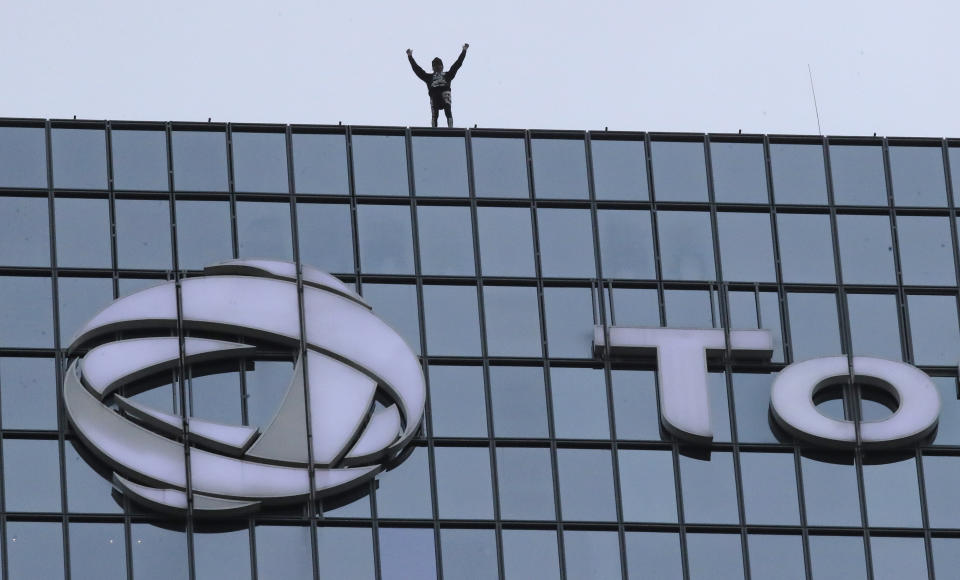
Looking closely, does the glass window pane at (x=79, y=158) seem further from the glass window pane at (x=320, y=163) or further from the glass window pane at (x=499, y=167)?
the glass window pane at (x=499, y=167)

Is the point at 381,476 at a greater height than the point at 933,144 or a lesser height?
lesser

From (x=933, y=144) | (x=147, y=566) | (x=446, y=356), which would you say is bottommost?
(x=147, y=566)

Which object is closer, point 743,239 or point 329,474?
point 329,474

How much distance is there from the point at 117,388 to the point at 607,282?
456 inches

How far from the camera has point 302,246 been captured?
7550 cm

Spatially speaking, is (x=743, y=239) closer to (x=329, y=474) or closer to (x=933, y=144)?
(x=933, y=144)

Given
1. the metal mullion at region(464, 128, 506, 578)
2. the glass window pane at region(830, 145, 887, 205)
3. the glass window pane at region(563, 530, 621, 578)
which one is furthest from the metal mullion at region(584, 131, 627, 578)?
the glass window pane at region(830, 145, 887, 205)

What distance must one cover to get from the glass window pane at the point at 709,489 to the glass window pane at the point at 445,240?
6.76 metres

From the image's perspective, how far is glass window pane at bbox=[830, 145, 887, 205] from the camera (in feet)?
257

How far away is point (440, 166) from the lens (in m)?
77.2

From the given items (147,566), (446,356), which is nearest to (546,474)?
(446,356)

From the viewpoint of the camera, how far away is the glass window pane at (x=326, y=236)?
75.4m

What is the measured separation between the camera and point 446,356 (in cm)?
7462

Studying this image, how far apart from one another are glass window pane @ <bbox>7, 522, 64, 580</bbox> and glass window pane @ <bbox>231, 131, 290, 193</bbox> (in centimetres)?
966
